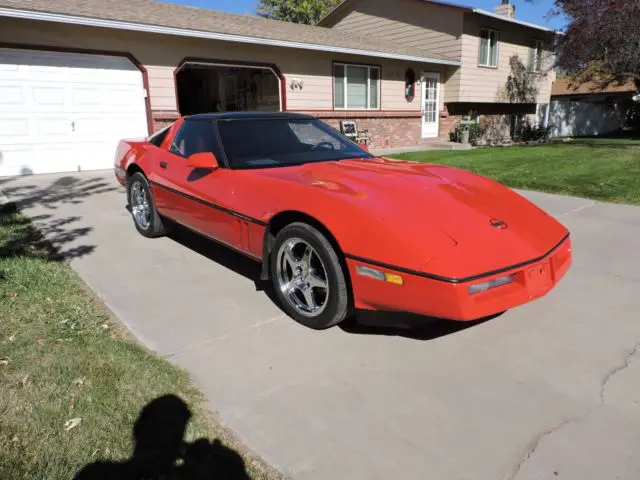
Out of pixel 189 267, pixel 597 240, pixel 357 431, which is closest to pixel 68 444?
pixel 357 431

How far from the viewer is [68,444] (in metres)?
2.14

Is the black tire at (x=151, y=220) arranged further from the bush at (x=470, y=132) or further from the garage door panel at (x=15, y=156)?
the bush at (x=470, y=132)

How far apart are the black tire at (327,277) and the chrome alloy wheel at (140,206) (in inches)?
106

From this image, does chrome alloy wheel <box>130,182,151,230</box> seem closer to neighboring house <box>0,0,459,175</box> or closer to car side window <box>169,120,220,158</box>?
car side window <box>169,120,220,158</box>

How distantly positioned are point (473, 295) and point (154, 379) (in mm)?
1796

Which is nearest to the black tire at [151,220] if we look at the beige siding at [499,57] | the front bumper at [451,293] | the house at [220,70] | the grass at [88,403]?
the grass at [88,403]

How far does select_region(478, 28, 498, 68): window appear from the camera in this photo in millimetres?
18156

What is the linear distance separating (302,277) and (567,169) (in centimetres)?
883

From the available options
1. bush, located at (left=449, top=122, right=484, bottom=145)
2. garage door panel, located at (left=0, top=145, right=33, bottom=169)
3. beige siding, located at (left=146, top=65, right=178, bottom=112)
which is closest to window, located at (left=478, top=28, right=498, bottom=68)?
bush, located at (left=449, top=122, right=484, bottom=145)

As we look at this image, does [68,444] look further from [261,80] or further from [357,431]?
[261,80]

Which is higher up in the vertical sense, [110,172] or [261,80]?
[261,80]

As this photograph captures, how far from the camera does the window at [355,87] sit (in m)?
15.3

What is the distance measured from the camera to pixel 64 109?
1009 cm

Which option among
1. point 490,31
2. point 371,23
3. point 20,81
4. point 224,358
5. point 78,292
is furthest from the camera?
point 371,23
